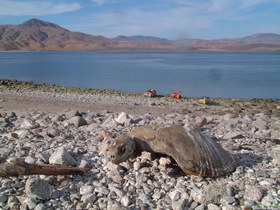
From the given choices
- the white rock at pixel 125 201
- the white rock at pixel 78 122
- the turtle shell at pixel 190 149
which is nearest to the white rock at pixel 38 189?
the white rock at pixel 125 201

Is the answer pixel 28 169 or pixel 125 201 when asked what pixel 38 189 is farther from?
pixel 125 201

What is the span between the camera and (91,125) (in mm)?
10133

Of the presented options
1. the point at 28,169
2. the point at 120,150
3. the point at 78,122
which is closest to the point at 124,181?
the point at 120,150

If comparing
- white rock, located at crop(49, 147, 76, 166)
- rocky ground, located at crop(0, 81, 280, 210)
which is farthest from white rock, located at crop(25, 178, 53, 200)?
white rock, located at crop(49, 147, 76, 166)

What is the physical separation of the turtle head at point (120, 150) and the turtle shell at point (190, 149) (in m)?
0.32

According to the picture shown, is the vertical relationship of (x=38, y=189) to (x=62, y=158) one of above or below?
below

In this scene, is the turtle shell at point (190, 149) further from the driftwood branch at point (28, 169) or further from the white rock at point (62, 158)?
the driftwood branch at point (28, 169)

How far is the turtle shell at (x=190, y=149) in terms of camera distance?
6.31 m

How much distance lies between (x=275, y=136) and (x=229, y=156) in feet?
11.7

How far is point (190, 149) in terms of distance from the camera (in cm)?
645

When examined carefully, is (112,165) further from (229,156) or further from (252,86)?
(252,86)

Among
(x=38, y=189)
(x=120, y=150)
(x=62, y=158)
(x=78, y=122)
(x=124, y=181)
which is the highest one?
(x=120, y=150)

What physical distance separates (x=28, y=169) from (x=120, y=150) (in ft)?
4.93

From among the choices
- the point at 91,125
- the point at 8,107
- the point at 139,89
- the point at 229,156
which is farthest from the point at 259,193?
the point at 139,89
